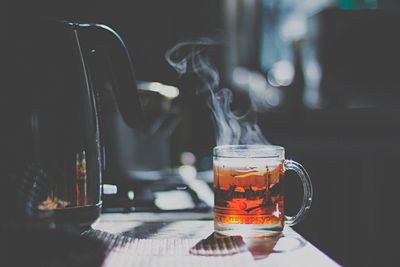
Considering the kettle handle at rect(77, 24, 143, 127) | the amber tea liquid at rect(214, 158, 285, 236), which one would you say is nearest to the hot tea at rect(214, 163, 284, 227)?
the amber tea liquid at rect(214, 158, 285, 236)

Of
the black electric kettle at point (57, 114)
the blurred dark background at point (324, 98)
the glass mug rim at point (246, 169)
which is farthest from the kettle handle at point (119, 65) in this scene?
the blurred dark background at point (324, 98)

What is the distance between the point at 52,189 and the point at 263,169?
27cm

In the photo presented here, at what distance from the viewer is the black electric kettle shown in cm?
70

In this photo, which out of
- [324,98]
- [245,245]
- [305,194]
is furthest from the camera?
[324,98]

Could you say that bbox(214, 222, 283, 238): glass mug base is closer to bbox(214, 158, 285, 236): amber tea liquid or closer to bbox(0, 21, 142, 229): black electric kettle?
bbox(214, 158, 285, 236): amber tea liquid

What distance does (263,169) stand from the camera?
2.45ft

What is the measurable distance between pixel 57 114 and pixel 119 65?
0.13 metres

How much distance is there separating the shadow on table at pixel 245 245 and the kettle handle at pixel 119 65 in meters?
0.22

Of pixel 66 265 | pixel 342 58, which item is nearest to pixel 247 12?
pixel 342 58

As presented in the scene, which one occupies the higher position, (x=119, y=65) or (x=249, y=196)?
(x=119, y=65)

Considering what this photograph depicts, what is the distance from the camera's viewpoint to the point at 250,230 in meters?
0.74

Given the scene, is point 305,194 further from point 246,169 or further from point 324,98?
point 324,98

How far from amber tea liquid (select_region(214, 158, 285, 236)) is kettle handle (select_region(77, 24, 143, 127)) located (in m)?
0.16

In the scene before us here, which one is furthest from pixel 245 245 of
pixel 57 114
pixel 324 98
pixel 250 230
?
pixel 324 98
